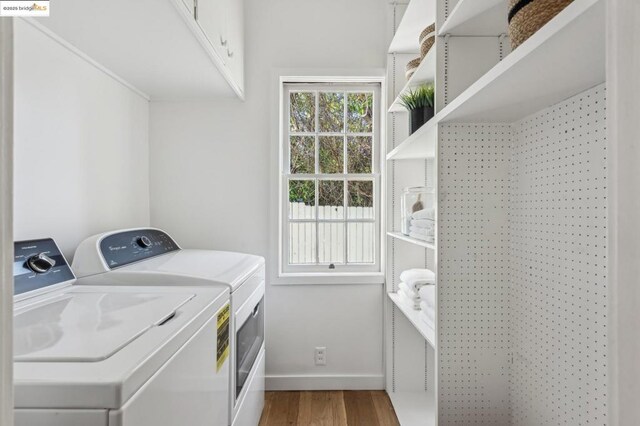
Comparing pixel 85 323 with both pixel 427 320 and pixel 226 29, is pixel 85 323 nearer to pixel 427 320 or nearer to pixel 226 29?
pixel 427 320

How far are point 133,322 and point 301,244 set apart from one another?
1649 mm

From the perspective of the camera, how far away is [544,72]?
0.85m

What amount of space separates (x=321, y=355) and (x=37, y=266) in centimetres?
169

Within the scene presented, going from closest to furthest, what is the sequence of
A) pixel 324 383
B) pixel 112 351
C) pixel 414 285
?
pixel 112 351 < pixel 414 285 < pixel 324 383

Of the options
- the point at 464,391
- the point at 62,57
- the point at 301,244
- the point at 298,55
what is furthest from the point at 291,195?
the point at 464,391

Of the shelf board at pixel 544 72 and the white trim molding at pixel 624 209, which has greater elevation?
the shelf board at pixel 544 72

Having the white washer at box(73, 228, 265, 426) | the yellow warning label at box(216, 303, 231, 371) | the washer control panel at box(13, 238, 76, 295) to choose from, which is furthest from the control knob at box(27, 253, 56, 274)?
the yellow warning label at box(216, 303, 231, 371)

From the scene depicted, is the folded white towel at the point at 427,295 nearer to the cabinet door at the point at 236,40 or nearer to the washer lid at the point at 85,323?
the washer lid at the point at 85,323

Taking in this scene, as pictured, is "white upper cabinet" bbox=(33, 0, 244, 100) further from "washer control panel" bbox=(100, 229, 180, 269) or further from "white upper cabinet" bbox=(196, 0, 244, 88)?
"washer control panel" bbox=(100, 229, 180, 269)

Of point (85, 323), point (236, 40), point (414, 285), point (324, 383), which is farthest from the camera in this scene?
point (324, 383)

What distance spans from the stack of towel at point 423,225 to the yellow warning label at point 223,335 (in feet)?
2.93

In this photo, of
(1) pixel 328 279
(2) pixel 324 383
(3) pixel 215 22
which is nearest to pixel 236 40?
(3) pixel 215 22

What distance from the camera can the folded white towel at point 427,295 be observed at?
1.61 meters

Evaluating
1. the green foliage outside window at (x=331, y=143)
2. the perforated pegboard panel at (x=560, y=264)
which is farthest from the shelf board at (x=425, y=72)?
the green foliage outside window at (x=331, y=143)
